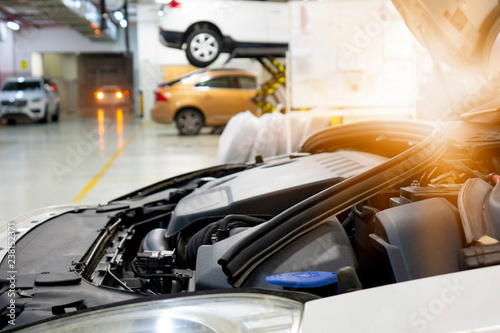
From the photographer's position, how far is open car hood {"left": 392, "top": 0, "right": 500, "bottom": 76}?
1774 millimetres

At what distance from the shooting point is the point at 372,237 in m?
1.59

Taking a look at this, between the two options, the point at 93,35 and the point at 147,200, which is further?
the point at 93,35

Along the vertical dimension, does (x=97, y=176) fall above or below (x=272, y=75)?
below

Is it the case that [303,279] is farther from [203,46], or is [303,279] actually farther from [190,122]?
[190,122]

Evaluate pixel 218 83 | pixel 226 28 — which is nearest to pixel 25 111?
pixel 218 83

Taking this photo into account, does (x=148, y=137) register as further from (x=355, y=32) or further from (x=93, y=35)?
(x=93, y=35)

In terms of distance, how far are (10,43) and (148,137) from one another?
48.3ft

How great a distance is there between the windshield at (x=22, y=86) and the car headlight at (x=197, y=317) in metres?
19.2

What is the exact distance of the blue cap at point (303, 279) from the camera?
4.42 ft

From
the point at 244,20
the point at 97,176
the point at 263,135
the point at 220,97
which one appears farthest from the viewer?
the point at 220,97

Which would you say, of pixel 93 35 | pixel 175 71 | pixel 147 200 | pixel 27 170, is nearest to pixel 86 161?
pixel 27 170

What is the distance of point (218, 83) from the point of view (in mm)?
14805

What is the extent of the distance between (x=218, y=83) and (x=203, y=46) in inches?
101

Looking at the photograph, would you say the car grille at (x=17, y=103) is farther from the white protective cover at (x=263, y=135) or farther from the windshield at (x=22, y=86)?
the white protective cover at (x=263, y=135)
